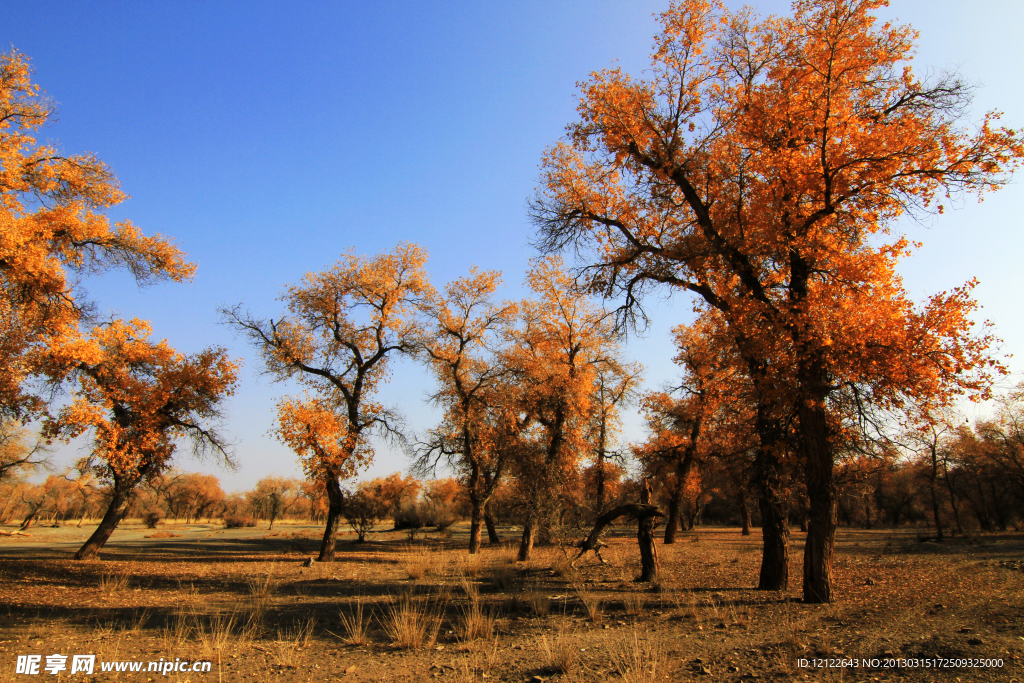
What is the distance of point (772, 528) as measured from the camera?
1000 cm

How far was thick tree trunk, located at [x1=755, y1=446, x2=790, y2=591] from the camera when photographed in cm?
980

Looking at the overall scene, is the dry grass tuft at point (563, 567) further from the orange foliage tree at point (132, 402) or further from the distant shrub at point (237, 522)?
the distant shrub at point (237, 522)

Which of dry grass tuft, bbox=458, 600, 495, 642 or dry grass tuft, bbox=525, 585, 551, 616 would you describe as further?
dry grass tuft, bbox=525, 585, 551, 616

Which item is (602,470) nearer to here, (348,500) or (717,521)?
(348,500)

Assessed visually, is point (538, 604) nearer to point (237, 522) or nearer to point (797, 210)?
point (797, 210)

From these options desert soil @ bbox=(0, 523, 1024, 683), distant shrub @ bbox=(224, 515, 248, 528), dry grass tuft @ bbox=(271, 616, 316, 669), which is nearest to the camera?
desert soil @ bbox=(0, 523, 1024, 683)

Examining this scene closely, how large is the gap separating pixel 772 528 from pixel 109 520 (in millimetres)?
21434

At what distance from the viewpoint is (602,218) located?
401 inches

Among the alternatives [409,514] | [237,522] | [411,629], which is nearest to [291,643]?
[411,629]

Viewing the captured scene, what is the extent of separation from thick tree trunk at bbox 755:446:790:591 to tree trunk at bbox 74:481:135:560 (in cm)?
1963

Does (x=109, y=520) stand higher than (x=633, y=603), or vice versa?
(x=633, y=603)

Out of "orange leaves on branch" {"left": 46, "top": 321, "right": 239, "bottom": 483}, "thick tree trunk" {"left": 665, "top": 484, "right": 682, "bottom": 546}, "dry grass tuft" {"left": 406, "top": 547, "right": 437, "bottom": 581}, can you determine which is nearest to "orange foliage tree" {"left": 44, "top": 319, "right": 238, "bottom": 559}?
"orange leaves on branch" {"left": 46, "top": 321, "right": 239, "bottom": 483}

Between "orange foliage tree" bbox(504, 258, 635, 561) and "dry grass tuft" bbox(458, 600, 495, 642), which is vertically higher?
"orange foliage tree" bbox(504, 258, 635, 561)

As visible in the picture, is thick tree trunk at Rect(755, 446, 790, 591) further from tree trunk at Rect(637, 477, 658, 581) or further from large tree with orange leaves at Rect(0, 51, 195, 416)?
large tree with orange leaves at Rect(0, 51, 195, 416)
